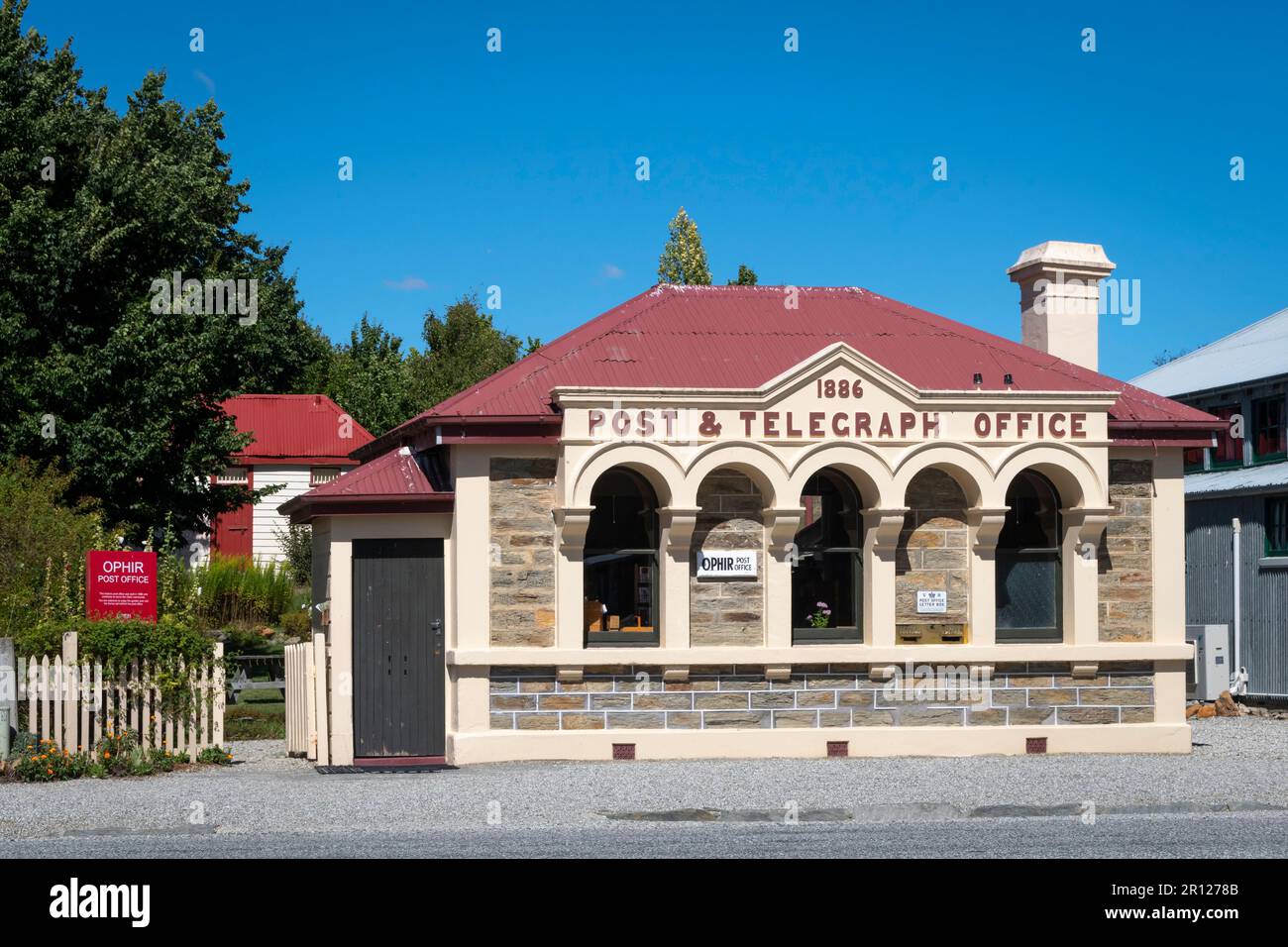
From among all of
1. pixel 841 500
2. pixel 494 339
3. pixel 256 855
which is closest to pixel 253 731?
pixel 841 500

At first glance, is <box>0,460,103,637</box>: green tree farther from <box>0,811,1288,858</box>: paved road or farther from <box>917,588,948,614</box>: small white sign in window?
<box>917,588,948,614</box>: small white sign in window

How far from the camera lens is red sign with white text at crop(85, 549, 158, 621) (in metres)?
17.8

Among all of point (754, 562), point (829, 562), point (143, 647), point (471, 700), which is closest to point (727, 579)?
point (754, 562)

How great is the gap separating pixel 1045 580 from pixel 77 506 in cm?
1342

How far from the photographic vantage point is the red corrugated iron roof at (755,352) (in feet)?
61.7

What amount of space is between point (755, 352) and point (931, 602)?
3.81m

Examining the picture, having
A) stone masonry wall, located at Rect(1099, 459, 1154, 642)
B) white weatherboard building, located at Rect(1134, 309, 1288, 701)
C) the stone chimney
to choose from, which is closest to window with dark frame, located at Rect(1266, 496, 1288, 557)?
white weatherboard building, located at Rect(1134, 309, 1288, 701)

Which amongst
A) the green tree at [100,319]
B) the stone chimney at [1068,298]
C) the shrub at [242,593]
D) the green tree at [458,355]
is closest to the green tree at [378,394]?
the green tree at [458,355]

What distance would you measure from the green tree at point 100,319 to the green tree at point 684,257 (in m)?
13.7

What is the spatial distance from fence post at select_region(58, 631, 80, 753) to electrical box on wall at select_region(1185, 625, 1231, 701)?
16557 mm

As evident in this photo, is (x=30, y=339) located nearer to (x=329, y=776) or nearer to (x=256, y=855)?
(x=329, y=776)

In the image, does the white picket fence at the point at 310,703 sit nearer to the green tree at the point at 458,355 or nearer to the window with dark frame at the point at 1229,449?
the window with dark frame at the point at 1229,449

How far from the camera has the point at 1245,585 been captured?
25.9 meters

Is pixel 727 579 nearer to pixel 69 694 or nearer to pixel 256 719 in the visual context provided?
pixel 69 694
